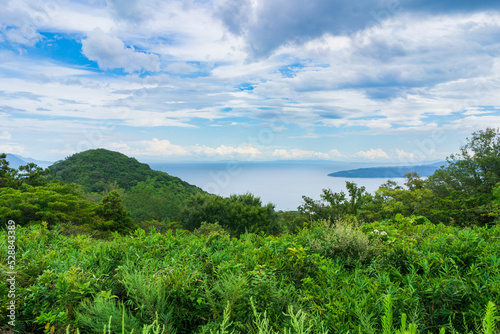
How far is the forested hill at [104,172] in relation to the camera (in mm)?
59531

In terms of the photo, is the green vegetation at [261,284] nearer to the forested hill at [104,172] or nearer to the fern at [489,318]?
the fern at [489,318]

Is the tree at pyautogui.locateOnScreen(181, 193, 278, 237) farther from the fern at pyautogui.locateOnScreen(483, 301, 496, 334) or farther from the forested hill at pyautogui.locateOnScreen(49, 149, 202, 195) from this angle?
the forested hill at pyautogui.locateOnScreen(49, 149, 202, 195)

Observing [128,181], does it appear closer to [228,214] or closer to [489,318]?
[228,214]

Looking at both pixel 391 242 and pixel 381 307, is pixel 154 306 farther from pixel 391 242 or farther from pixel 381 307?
pixel 391 242

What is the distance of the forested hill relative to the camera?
59531mm

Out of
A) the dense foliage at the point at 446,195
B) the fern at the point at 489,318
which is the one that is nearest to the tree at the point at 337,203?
the dense foliage at the point at 446,195

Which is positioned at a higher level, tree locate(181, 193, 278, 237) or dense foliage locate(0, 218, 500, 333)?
dense foliage locate(0, 218, 500, 333)

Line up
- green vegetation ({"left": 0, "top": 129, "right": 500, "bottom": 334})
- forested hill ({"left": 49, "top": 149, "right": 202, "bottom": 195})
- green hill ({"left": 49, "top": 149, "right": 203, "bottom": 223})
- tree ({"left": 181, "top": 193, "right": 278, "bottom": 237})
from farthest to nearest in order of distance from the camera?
forested hill ({"left": 49, "top": 149, "right": 202, "bottom": 195}) < green hill ({"left": 49, "top": 149, "right": 203, "bottom": 223}) < tree ({"left": 181, "top": 193, "right": 278, "bottom": 237}) < green vegetation ({"left": 0, "top": 129, "right": 500, "bottom": 334})

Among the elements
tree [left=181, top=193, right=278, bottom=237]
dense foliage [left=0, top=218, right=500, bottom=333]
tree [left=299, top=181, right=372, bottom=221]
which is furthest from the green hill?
dense foliage [left=0, top=218, right=500, bottom=333]

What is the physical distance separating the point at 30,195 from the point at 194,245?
19443 mm

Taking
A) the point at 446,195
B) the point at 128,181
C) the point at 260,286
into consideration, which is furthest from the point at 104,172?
the point at 260,286

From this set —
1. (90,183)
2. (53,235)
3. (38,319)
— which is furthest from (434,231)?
(90,183)

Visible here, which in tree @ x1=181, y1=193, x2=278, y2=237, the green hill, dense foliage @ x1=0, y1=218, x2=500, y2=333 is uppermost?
the green hill

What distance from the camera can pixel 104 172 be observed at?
65.9 metres
